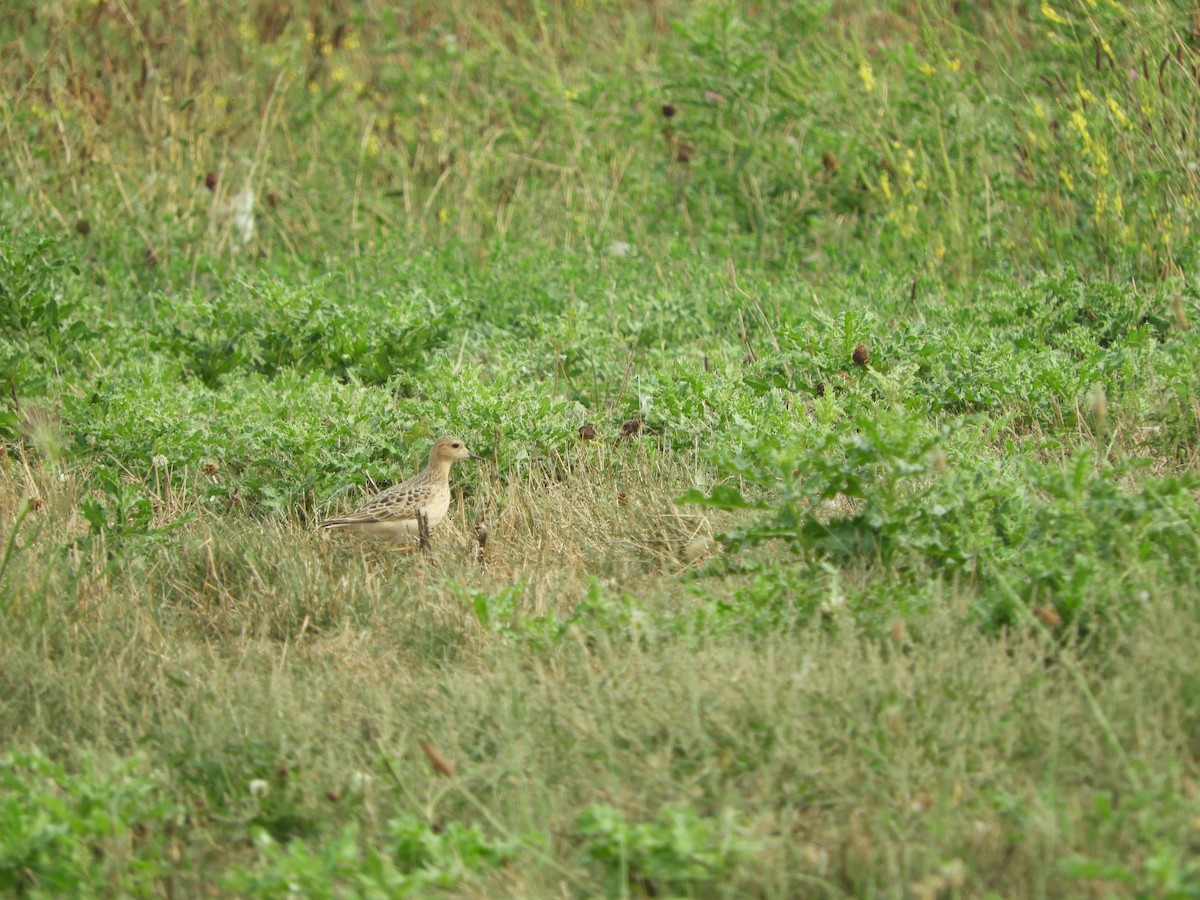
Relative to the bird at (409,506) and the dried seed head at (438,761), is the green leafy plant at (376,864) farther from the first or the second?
the bird at (409,506)

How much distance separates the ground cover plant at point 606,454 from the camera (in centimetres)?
327

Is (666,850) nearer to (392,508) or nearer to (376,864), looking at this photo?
(376,864)

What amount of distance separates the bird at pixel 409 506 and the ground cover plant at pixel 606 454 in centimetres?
10

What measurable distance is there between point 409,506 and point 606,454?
0.88 metres

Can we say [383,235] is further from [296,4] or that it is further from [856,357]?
[856,357]

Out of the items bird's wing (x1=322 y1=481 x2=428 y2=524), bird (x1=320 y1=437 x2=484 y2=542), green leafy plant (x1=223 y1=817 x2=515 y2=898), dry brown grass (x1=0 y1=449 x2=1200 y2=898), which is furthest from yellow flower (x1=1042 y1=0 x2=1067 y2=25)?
green leafy plant (x1=223 y1=817 x2=515 y2=898)

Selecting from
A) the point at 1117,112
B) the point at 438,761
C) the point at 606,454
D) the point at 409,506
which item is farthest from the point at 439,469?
the point at 1117,112

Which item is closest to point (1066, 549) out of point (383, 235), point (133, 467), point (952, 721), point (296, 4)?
point (952, 721)

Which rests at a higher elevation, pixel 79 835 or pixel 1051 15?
pixel 1051 15

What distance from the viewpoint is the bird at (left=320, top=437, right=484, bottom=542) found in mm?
5199

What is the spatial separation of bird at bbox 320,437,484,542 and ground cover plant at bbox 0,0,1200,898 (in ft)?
0.33

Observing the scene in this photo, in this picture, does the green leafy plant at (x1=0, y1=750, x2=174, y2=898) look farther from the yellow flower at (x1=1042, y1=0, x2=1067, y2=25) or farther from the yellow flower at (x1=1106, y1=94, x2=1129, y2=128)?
the yellow flower at (x1=1042, y1=0, x2=1067, y2=25)

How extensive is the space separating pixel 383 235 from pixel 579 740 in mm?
5809

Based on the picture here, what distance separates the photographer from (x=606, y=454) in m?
5.67
